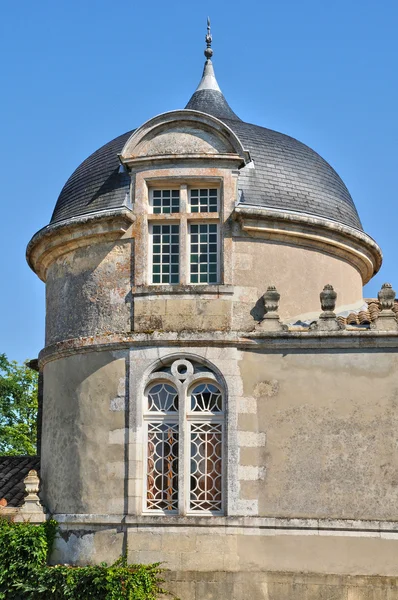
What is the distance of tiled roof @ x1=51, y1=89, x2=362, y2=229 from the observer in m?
17.0

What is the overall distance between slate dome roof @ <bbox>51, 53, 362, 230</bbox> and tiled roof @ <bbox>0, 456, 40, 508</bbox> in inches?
206

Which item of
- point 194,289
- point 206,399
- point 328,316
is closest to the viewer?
point 328,316

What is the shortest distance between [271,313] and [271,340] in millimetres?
501

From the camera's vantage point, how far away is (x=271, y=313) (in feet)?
52.5

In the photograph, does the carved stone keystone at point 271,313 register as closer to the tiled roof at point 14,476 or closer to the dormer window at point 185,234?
the dormer window at point 185,234

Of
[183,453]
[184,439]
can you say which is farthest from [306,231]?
[183,453]

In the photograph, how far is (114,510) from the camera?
618 inches

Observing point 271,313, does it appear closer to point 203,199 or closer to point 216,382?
point 216,382

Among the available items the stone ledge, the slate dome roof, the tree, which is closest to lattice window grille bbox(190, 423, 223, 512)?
the stone ledge

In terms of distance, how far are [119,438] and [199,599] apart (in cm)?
305

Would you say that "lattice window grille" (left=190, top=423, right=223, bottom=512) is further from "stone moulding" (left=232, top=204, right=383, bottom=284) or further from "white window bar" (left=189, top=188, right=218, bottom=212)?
"white window bar" (left=189, top=188, right=218, bottom=212)

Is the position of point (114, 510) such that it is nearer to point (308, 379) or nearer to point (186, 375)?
point (186, 375)

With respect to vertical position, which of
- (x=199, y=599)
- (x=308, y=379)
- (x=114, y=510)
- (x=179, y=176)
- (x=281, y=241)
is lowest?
(x=199, y=599)

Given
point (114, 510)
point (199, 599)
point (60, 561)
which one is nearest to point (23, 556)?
point (60, 561)
